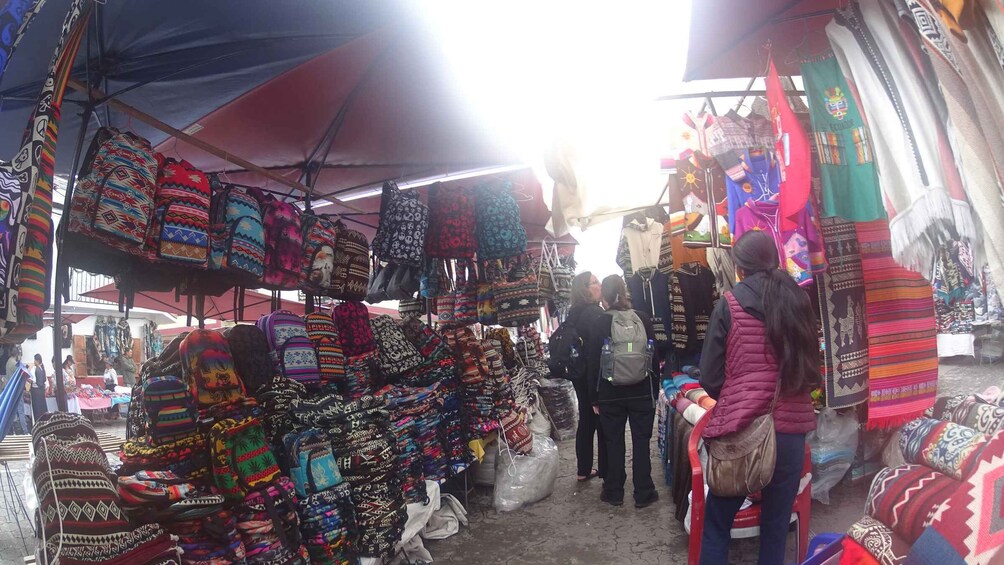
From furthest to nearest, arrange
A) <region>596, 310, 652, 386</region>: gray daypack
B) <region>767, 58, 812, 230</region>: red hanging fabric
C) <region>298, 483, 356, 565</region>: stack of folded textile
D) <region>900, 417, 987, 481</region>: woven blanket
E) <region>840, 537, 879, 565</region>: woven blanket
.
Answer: <region>596, 310, 652, 386</region>: gray daypack
<region>298, 483, 356, 565</region>: stack of folded textile
<region>767, 58, 812, 230</region>: red hanging fabric
<region>840, 537, 879, 565</region>: woven blanket
<region>900, 417, 987, 481</region>: woven blanket

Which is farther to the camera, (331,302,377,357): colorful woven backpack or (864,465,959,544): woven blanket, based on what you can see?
(331,302,377,357): colorful woven backpack

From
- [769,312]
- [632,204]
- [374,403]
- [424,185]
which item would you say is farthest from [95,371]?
[769,312]

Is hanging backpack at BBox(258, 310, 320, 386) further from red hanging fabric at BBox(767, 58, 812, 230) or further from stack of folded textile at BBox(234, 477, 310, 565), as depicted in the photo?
red hanging fabric at BBox(767, 58, 812, 230)

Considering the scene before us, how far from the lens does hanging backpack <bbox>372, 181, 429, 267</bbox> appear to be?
3.58 m

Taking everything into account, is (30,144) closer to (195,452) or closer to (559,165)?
(195,452)

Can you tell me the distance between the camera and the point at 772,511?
2328mm

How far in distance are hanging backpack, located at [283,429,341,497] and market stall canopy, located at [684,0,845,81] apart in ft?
8.36

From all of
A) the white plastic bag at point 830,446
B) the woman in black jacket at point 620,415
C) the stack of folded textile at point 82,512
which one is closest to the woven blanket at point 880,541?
the white plastic bag at point 830,446

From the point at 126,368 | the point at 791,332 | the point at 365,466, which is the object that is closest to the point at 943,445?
the point at 791,332

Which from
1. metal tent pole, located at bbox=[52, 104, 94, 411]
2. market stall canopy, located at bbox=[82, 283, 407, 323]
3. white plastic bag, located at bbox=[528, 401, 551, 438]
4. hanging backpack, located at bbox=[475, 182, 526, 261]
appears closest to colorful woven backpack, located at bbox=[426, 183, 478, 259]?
hanging backpack, located at bbox=[475, 182, 526, 261]

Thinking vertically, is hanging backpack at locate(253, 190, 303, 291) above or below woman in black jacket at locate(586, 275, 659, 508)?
above

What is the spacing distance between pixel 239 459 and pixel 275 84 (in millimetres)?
2114

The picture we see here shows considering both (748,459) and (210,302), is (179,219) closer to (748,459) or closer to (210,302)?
(748,459)

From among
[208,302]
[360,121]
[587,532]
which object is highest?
[360,121]
